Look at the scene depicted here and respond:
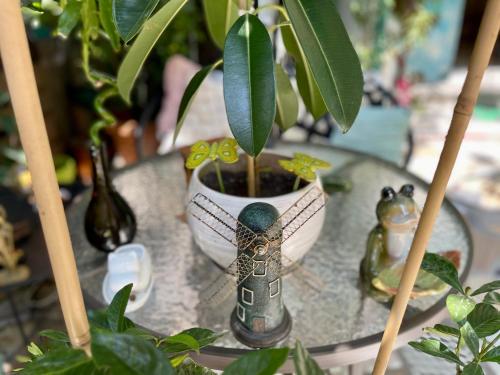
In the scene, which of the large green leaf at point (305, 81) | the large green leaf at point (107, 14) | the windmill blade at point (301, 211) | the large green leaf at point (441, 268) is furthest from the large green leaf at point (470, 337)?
the large green leaf at point (107, 14)

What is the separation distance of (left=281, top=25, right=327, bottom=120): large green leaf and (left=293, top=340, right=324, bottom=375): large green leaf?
25.2 inches

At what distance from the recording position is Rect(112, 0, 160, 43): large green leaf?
25.7 inches

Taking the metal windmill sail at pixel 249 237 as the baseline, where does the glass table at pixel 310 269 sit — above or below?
below

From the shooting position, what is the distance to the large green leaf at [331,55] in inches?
27.1

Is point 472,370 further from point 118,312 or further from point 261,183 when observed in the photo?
point 261,183

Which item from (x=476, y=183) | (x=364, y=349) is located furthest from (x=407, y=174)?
(x=476, y=183)

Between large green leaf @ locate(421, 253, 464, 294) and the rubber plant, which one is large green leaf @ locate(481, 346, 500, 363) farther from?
the rubber plant

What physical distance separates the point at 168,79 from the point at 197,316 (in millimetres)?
1910

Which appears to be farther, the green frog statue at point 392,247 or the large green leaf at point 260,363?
the green frog statue at point 392,247

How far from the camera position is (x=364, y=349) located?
876 millimetres

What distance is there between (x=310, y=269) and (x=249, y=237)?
35cm

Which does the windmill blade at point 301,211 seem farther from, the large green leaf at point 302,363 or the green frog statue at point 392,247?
the large green leaf at point 302,363

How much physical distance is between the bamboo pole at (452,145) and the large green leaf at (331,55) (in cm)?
21

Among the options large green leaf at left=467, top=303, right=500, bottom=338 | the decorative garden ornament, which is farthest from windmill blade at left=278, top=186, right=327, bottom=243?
the decorative garden ornament
